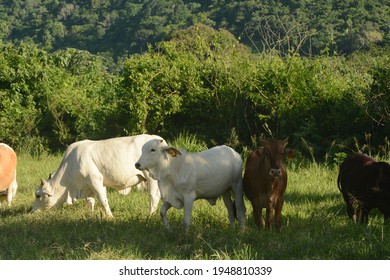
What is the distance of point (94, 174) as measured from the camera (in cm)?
918

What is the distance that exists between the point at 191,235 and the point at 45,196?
2840 mm

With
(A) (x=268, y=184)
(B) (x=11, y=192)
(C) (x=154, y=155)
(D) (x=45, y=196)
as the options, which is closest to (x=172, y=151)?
(C) (x=154, y=155)

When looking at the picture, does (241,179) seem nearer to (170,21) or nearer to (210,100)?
(210,100)

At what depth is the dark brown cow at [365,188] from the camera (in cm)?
780

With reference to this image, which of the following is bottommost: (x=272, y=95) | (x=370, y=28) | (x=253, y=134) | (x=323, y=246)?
(x=370, y=28)

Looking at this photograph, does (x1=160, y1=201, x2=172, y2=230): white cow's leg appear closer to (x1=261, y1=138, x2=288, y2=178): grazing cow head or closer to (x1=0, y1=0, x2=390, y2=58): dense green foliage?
(x1=261, y1=138, x2=288, y2=178): grazing cow head

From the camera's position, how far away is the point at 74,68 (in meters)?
21.2

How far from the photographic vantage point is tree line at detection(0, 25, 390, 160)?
12820 millimetres

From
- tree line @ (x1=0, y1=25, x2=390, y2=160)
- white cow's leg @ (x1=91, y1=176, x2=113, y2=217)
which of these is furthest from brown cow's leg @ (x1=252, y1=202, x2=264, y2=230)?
tree line @ (x1=0, y1=25, x2=390, y2=160)

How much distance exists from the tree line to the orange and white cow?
418 centimetres

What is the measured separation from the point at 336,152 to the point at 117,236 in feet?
19.8

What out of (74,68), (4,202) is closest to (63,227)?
(4,202)

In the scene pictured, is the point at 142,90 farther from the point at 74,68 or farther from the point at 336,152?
the point at 74,68

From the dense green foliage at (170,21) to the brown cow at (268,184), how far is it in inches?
731
